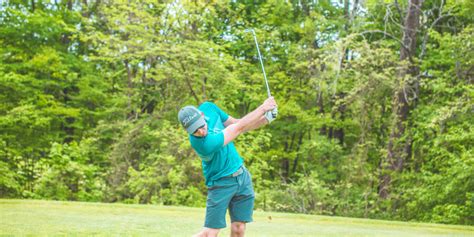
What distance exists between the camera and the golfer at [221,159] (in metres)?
4.32

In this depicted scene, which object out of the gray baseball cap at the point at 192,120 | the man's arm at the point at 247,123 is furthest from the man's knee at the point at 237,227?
the gray baseball cap at the point at 192,120

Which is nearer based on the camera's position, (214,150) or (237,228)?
(214,150)

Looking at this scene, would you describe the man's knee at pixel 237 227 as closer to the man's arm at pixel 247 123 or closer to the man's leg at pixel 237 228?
the man's leg at pixel 237 228

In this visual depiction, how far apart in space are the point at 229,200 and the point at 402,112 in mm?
12970

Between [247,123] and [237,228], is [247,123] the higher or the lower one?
the higher one

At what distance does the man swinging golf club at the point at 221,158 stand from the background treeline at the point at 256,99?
364 inches

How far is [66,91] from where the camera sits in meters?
22.0

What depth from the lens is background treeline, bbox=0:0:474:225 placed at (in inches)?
591

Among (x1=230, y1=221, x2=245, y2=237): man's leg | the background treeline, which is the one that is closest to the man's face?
(x1=230, y1=221, x2=245, y2=237): man's leg

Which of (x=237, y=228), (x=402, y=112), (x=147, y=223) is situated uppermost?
(x=402, y=112)

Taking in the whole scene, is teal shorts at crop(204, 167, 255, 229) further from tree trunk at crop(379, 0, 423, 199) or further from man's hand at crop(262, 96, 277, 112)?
tree trunk at crop(379, 0, 423, 199)

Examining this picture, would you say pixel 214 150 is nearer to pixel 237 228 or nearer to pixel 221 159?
pixel 221 159

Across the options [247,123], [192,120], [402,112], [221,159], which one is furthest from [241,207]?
[402,112]

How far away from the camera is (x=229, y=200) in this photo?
463 centimetres
